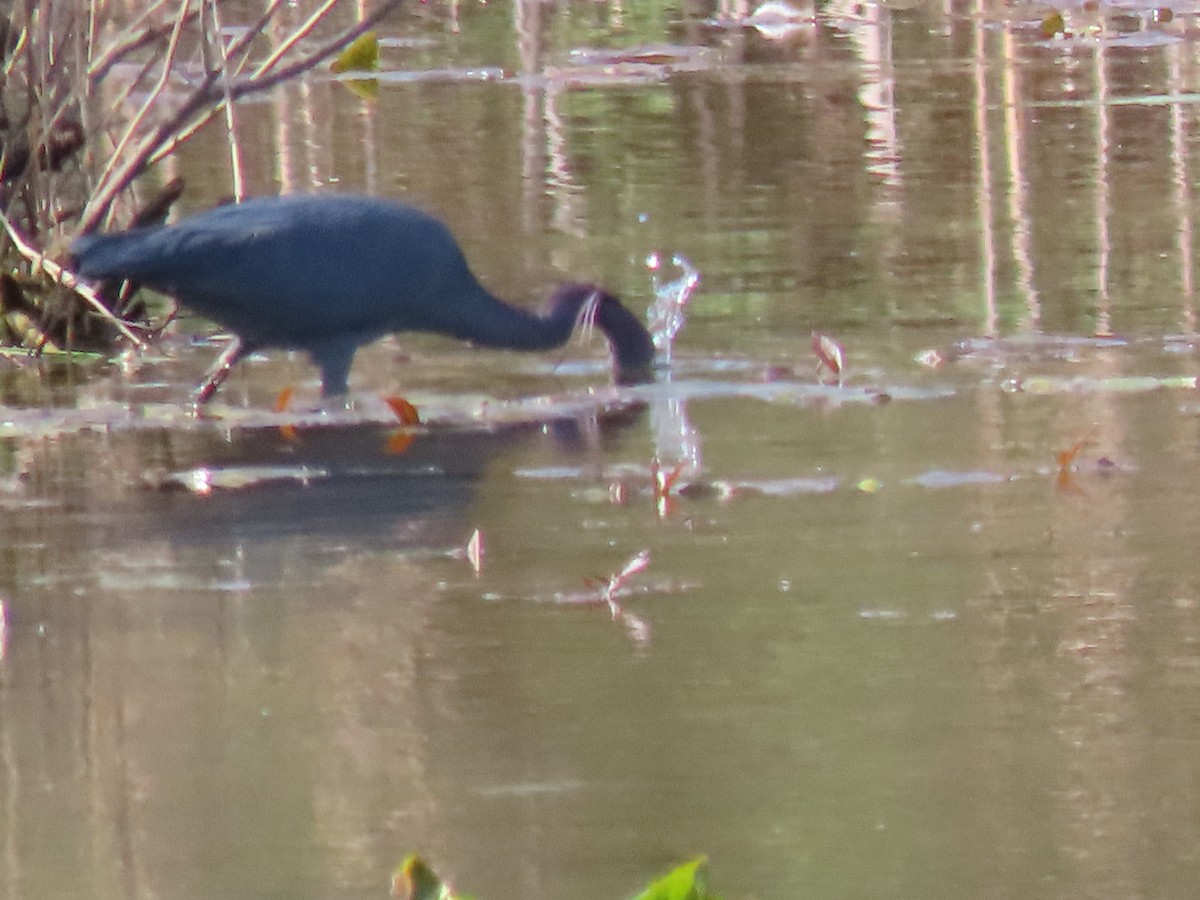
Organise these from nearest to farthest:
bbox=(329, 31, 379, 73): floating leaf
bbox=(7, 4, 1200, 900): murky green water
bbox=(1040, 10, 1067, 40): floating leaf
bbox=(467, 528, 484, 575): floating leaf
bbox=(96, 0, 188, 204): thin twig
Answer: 1. bbox=(7, 4, 1200, 900): murky green water
2. bbox=(467, 528, 484, 575): floating leaf
3. bbox=(96, 0, 188, 204): thin twig
4. bbox=(329, 31, 379, 73): floating leaf
5. bbox=(1040, 10, 1067, 40): floating leaf

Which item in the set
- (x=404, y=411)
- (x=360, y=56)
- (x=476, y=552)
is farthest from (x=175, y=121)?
(x=360, y=56)

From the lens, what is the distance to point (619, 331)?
23.3ft

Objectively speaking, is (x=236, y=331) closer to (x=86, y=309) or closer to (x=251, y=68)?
(x=86, y=309)

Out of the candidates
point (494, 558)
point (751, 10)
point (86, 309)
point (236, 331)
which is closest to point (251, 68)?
point (751, 10)

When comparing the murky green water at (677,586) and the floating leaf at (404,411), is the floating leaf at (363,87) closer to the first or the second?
the murky green water at (677,586)

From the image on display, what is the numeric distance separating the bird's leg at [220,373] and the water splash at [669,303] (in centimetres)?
107

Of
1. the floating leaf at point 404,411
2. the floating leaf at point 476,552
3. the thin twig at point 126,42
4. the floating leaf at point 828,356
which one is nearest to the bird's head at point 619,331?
the floating leaf at point 828,356

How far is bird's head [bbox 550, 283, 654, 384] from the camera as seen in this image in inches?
278

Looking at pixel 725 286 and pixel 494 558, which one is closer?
pixel 494 558

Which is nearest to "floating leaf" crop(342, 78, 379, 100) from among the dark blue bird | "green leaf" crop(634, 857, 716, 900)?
the dark blue bird

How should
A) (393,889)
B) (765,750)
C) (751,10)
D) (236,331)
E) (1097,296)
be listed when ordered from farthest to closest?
(751,10) → (1097,296) → (236,331) → (765,750) → (393,889)

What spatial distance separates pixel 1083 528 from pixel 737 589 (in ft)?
2.45

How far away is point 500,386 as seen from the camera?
23.3 ft

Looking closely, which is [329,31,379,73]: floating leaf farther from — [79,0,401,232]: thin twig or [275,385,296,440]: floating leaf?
[275,385,296,440]: floating leaf
